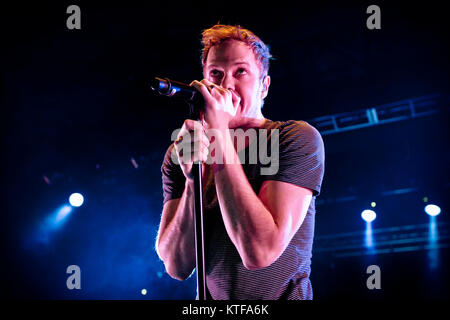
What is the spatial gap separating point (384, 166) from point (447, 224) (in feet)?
4.58

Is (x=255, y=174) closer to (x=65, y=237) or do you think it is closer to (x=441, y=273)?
(x=65, y=237)

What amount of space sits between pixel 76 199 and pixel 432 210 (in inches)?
204

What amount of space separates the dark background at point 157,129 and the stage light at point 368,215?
13 cm

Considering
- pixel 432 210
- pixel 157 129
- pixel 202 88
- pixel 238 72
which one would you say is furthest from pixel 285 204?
pixel 432 210

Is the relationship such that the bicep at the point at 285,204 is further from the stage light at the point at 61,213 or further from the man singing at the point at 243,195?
the stage light at the point at 61,213

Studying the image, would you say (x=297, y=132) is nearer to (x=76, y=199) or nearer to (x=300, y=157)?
(x=300, y=157)

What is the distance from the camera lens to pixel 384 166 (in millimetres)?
6938

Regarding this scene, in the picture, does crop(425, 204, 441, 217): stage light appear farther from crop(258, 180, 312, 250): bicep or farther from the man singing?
crop(258, 180, 312, 250): bicep

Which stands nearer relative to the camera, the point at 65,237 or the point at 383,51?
the point at 383,51

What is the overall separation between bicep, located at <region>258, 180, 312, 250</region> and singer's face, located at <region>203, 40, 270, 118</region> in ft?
1.48

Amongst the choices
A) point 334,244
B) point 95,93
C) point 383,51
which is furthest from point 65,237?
point 383,51

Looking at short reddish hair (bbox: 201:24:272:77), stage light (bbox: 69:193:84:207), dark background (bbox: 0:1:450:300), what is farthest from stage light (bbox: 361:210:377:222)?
short reddish hair (bbox: 201:24:272:77)

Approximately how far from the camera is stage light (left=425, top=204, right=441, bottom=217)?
23.4 feet

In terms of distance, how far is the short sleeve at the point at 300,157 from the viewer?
177cm
